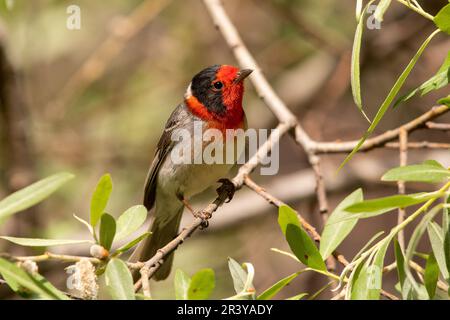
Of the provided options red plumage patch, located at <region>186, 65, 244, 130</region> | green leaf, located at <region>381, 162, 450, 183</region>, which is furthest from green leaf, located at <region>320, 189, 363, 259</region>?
red plumage patch, located at <region>186, 65, 244, 130</region>

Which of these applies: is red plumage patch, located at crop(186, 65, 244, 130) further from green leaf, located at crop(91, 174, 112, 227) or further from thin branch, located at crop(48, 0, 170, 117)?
green leaf, located at crop(91, 174, 112, 227)

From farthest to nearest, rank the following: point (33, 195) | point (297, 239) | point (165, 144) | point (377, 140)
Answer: point (165, 144), point (377, 140), point (297, 239), point (33, 195)

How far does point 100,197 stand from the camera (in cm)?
167

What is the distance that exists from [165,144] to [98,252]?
1930mm

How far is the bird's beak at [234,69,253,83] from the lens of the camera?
3.26 meters

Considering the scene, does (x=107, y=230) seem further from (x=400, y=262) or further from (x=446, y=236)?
(x=446, y=236)

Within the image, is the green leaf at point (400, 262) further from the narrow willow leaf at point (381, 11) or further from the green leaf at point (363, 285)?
the narrow willow leaf at point (381, 11)

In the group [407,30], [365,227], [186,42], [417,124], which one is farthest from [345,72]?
[417,124]

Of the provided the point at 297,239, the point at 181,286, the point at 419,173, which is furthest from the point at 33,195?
the point at 419,173

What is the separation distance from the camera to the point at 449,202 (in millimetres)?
1545

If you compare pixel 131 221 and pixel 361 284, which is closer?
pixel 361 284

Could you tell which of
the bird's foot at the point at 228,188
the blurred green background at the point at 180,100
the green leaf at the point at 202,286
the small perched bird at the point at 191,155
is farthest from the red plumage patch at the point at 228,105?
the green leaf at the point at 202,286

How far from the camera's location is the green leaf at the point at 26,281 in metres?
1.46
